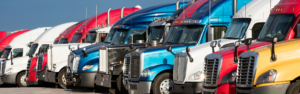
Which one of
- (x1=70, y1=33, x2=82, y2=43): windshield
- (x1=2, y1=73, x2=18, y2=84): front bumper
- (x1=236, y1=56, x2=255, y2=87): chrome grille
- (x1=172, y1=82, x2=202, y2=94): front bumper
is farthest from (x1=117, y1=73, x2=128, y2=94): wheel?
(x1=70, y1=33, x2=82, y2=43): windshield

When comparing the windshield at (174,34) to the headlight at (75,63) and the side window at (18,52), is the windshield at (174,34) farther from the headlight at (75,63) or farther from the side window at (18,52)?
the side window at (18,52)

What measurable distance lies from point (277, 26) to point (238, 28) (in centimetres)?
264

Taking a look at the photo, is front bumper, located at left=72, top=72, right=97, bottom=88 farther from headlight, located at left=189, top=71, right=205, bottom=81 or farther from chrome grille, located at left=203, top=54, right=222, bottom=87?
chrome grille, located at left=203, top=54, right=222, bottom=87

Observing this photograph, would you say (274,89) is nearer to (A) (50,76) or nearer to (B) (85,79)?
(B) (85,79)

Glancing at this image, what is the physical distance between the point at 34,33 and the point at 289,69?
2512cm

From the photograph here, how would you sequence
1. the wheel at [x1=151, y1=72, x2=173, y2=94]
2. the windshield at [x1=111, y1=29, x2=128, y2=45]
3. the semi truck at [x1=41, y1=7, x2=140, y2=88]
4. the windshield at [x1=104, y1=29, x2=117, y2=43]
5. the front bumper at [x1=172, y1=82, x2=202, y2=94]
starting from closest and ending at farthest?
1. the front bumper at [x1=172, y1=82, x2=202, y2=94]
2. the wheel at [x1=151, y1=72, x2=173, y2=94]
3. the windshield at [x1=111, y1=29, x2=128, y2=45]
4. the semi truck at [x1=41, y1=7, x2=140, y2=88]
5. the windshield at [x1=104, y1=29, x2=117, y2=43]

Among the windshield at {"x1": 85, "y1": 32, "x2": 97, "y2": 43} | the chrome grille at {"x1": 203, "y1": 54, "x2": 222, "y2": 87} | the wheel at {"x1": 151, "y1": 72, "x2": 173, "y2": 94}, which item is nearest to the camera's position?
the chrome grille at {"x1": 203, "y1": 54, "x2": 222, "y2": 87}

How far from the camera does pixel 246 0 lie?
14.6 m

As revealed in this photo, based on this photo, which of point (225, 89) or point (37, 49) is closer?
point (225, 89)

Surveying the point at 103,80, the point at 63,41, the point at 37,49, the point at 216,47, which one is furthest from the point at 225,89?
the point at 63,41

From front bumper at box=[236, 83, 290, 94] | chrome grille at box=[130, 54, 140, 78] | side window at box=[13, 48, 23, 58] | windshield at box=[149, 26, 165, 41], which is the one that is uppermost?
windshield at box=[149, 26, 165, 41]

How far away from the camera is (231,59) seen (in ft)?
29.0

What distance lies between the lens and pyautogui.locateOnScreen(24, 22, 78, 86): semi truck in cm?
2050

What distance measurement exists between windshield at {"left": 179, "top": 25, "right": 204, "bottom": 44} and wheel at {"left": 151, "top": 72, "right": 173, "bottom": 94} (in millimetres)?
1660
